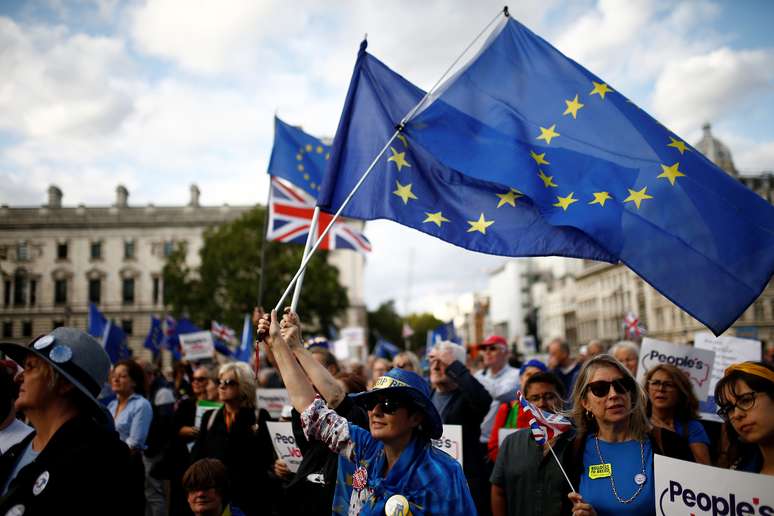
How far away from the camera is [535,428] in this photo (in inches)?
138

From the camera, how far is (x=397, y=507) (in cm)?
282

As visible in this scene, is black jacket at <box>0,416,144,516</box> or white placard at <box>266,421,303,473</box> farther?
white placard at <box>266,421,303,473</box>

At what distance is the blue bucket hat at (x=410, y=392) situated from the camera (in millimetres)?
3172

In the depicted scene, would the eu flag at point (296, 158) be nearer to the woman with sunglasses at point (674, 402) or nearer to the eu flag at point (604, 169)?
the eu flag at point (604, 169)

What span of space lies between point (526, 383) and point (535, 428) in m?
1.56

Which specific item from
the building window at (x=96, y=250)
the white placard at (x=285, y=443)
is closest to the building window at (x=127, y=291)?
the building window at (x=96, y=250)

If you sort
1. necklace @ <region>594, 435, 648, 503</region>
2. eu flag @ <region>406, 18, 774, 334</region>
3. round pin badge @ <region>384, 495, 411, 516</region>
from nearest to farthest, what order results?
round pin badge @ <region>384, 495, 411, 516</region>, necklace @ <region>594, 435, 648, 503</region>, eu flag @ <region>406, 18, 774, 334</region>

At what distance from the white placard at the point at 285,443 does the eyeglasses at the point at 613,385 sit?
239cm

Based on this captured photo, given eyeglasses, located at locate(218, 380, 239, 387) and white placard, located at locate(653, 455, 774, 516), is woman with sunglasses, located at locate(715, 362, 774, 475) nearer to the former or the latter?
white placard, located at locate(653, 455, 774, 516)

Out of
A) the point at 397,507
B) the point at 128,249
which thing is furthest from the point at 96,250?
the point at 397,507

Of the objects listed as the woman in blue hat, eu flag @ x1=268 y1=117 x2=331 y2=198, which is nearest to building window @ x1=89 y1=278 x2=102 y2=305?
eu flag @ x1=268 y1=117 x2=331 y2=198

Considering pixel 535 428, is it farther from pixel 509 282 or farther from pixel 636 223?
pixel 509 282

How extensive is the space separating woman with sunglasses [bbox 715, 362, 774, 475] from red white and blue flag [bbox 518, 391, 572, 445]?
78 cm

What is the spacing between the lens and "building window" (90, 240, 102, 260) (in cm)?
6819
